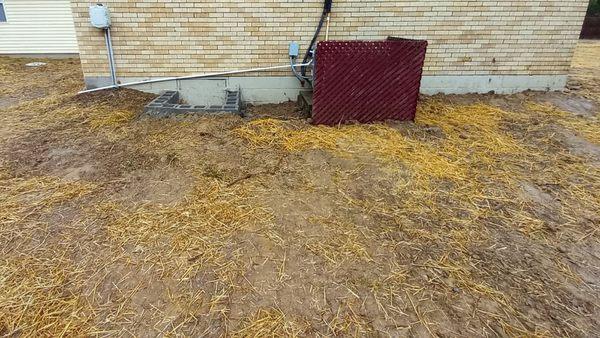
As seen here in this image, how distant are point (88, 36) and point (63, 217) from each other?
3908 mm

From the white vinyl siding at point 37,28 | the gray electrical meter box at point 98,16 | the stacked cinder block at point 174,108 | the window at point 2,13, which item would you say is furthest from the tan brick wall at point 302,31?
the window at point 2,13

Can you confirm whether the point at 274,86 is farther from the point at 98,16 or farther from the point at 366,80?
the point at 98,16

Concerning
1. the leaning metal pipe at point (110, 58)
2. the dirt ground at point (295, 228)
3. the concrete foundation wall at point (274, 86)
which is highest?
the leaning metal pipe at point (110, 58)

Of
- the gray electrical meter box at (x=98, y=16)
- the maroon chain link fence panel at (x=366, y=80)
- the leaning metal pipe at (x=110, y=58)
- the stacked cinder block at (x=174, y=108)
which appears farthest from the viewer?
the leaning metal pipe at (x=110, y=58)

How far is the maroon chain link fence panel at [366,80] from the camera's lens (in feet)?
16.0

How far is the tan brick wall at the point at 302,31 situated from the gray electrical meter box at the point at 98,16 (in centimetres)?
20

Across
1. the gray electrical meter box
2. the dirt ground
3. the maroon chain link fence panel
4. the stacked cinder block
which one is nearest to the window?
the gray electrical meter box

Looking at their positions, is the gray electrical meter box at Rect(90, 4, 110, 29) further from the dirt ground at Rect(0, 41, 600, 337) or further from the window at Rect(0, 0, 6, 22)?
the window at Rect(0, 0, 6, 22)

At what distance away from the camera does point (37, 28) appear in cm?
1088

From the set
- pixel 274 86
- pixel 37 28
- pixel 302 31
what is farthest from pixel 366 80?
pixel 37 28

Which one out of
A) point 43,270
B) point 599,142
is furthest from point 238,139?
point 599,142

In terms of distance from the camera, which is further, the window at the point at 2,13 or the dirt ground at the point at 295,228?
the window at the point at 2,13

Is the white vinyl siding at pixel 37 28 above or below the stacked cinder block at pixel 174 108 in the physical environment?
above

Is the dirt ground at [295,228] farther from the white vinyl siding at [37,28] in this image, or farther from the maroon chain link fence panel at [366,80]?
the white vinyl siding at [37,28]
